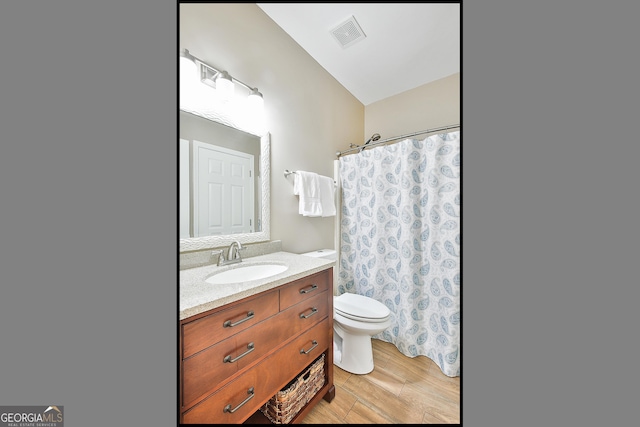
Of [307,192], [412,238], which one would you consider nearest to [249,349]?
[307,192]

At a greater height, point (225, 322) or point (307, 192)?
point (307, 192)

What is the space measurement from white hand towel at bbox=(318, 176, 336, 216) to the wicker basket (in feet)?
3.39

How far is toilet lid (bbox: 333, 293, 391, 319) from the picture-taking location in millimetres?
1412

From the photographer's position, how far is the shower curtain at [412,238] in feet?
4.81

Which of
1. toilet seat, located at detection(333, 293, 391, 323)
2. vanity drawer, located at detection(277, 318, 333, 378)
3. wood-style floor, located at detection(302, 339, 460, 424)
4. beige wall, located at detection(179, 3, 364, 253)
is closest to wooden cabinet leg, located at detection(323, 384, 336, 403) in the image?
wood-style floor, located at detection(302, 339, 460, 424)

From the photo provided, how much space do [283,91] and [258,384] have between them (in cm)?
169

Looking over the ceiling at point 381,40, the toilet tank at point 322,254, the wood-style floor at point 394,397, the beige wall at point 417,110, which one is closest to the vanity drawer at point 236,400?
the wood-style floor at point 394,397

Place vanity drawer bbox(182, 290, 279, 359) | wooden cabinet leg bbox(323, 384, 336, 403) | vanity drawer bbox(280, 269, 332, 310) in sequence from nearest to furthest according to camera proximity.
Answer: vanity drawer bbox(182, 290, 279, 359) → vanity drawer bbox(280, 269, 332, 310) → wooden cabinet leg bbox(323, 384, 336, 403)

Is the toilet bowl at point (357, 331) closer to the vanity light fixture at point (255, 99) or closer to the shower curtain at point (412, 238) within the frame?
the shower curtain at point (412, 238)

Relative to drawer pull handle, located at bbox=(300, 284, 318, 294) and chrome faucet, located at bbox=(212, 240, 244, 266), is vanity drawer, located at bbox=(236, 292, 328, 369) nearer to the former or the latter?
drawer pull handle, located at bbox=(300, 284, 318, 294)

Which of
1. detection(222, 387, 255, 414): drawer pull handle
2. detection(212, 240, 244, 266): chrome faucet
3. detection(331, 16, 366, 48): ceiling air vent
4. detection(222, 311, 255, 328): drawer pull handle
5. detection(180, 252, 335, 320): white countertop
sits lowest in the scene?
detection(222, 387, 255, 414): drawer pull handle

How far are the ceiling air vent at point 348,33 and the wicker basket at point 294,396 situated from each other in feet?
6.91

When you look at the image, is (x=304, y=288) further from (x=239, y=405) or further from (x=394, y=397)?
(x=394, y=397)

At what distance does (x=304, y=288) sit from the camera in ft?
3.35
